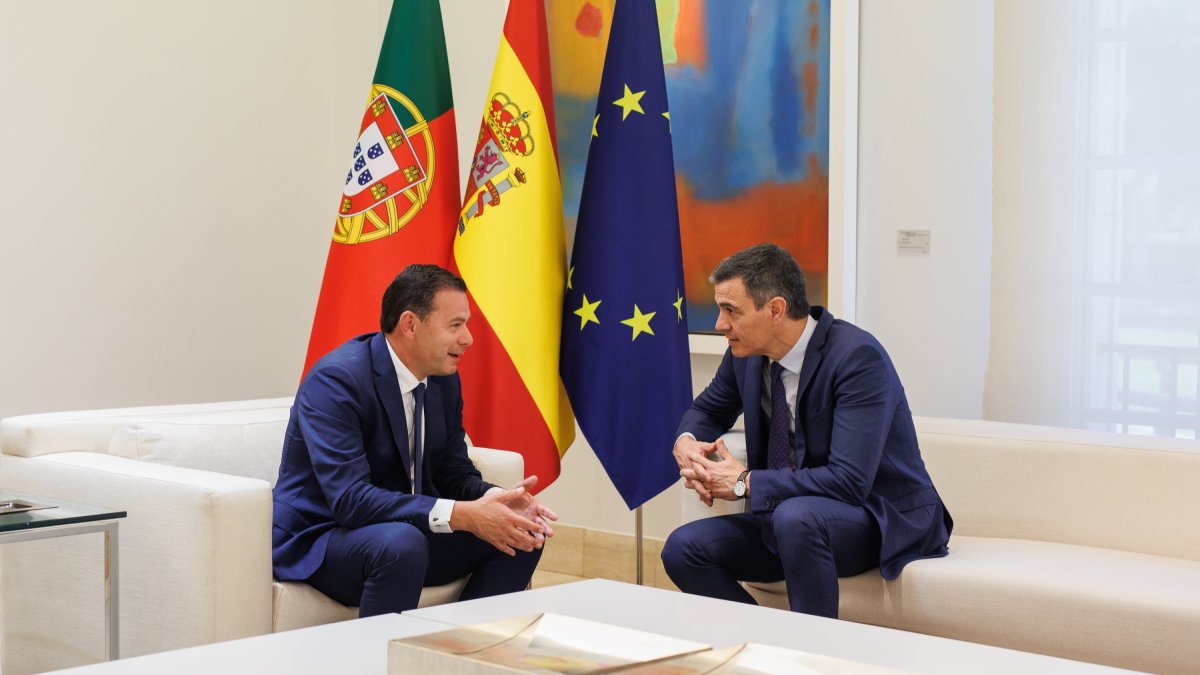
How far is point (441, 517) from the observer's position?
2768 millimetres

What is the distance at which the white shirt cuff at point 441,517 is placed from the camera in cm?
277

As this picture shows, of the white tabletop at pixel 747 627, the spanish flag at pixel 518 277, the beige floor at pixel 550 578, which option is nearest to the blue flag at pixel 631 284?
the spanish flag at pixel 518 277

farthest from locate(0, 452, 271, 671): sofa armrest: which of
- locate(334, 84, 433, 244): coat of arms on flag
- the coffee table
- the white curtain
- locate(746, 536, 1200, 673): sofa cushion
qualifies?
the white curtain

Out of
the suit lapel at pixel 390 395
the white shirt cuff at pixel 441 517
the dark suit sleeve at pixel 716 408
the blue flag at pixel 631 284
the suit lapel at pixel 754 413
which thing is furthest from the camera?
the blue flag at pixel 631 284

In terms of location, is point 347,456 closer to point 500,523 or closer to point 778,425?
point 500,523

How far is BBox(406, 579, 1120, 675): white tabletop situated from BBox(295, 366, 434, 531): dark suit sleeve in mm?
569

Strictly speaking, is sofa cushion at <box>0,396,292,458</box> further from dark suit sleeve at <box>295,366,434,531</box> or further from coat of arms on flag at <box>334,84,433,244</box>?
coat of arms on flag at <box>334,84,433,244</box>

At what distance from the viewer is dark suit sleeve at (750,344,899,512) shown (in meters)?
2.88

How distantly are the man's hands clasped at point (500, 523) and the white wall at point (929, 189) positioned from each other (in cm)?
153

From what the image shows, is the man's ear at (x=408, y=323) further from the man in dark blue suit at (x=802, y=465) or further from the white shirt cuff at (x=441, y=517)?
the man in dark blue suit at (x=802, y=465)

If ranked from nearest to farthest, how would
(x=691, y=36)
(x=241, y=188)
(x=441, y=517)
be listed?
(x=441, y=517)
(x=691, y=36)
(x=241, y=188)

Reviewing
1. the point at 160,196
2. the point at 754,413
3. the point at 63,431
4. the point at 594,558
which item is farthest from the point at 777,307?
the point at 160,196

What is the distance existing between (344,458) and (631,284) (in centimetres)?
112

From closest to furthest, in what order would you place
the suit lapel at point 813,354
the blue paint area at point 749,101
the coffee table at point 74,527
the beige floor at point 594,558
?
the coffee table at point 74,527 → the suit lapel at point 813,354 → the blue paint area at point 749,101 → the beige floor at point 594,558
